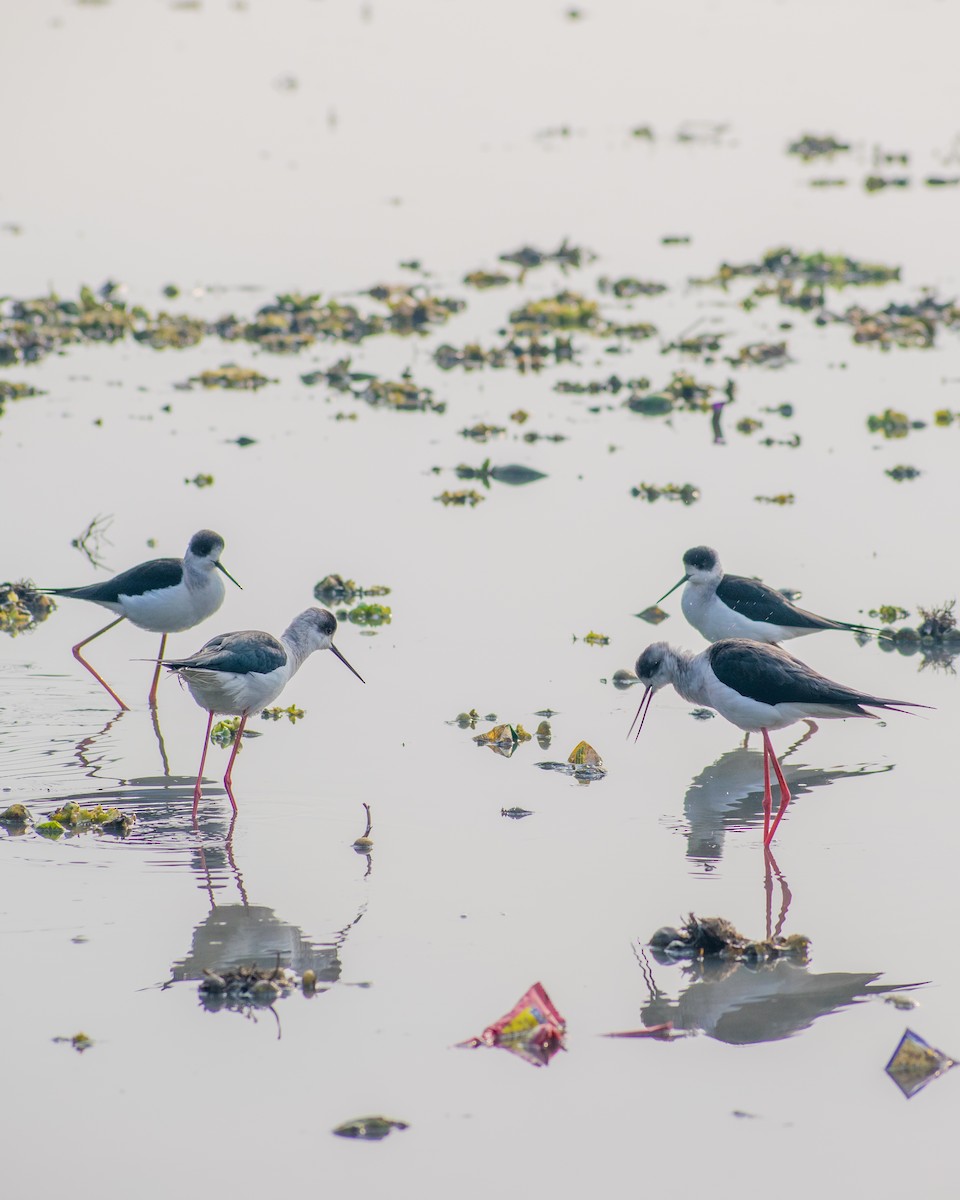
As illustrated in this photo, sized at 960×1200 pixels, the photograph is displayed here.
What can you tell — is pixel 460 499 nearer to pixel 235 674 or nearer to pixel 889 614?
pixel 889 614

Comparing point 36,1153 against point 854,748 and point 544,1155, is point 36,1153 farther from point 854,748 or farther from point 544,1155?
point 854,748

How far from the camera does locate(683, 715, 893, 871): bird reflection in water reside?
801 centimetres

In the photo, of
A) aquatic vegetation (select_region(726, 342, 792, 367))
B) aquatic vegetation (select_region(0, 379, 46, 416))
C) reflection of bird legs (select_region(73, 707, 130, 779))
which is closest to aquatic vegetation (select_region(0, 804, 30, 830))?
reflection of bird legs (select_region(73, 707, 130, 779))

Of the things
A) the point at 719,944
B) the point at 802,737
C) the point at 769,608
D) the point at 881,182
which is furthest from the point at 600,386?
the point at 881,182

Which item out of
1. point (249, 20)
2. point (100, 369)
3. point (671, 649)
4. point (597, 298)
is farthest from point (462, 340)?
point (249, 20)

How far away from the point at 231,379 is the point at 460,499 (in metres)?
3.78

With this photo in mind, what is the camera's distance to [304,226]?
2166cm

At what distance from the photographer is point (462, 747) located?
348 inches

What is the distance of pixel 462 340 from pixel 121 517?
600 centimetres

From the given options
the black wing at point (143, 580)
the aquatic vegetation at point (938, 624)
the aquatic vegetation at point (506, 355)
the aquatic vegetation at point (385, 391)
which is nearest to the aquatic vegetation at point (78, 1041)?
the black wing at point (143, 580)

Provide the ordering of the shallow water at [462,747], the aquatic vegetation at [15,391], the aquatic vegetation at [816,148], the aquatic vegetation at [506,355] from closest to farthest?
1. the shallow water at [462,747]
2. the aquatic vegetation at [15,391]
3. the aquatic vegetation at [506,355]
4. the aquatic vegetation at [816,148]

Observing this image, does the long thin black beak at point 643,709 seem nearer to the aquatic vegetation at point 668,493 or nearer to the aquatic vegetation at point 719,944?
the aquatic vegetation at point 719,944

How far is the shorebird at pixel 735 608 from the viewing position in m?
9.93

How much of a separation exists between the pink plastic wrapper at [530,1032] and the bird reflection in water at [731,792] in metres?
1.77
